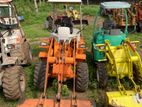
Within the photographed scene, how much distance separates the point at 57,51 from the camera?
9.68m

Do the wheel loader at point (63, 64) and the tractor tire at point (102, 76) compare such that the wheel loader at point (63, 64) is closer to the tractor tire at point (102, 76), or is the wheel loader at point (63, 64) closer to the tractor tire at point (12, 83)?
the tractor tire at point (102, 76)

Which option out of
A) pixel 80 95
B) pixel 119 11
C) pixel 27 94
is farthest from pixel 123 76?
pixel 119 11

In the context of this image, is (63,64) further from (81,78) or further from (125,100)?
(125,100)

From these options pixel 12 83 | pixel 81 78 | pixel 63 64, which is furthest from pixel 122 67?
pixel 12 83

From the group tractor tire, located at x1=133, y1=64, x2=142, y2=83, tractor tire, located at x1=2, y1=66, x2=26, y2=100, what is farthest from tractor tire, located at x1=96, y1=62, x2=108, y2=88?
tractor tire, located at x1=2, y1=66, x2=26, y2=100

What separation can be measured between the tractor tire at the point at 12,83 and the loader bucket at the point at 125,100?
212cm

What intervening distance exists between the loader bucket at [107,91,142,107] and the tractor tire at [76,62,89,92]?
4.32 feet

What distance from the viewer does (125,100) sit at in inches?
305

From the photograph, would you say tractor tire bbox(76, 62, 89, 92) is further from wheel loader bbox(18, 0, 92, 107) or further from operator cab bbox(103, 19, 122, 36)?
operator cab bbox(103, 19, 122, 36)

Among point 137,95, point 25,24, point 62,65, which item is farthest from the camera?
point 25,24

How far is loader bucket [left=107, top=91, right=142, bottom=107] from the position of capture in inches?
301

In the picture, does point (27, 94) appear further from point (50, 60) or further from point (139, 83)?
point (139, 83)

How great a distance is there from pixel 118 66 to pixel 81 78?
3.13ft

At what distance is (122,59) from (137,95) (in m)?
1.60
